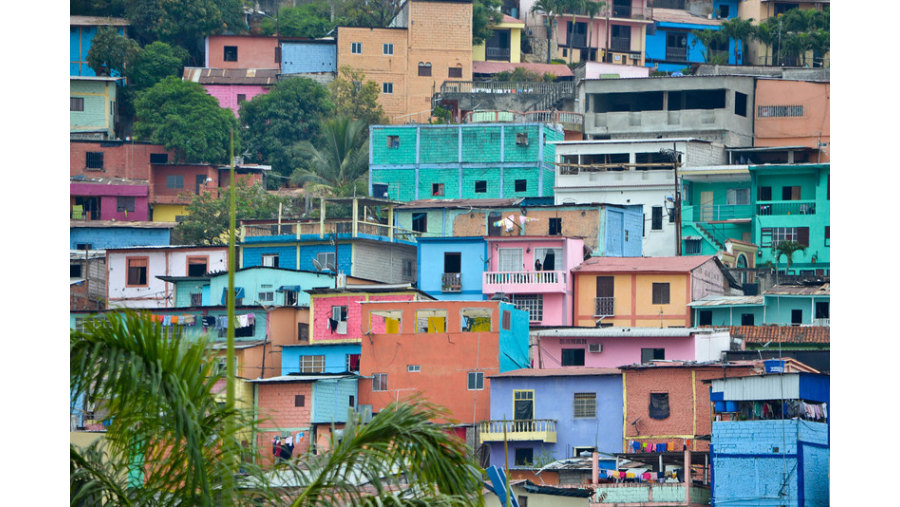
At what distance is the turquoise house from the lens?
152 feet

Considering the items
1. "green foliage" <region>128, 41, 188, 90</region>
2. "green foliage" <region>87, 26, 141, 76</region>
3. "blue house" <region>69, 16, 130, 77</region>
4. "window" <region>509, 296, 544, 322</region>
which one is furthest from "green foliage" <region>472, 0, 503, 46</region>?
"window" <region>509, 296, 544, 322</region>

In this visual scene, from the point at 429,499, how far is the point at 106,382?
184cm

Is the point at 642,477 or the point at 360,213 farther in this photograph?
the point at 360,213

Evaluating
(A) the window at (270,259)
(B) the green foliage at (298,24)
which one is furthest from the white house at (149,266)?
(B) the green foliage at (298,24)

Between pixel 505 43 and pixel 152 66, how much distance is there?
15.0 metres

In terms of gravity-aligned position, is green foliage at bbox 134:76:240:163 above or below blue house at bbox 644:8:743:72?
below

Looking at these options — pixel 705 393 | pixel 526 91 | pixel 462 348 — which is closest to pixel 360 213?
pixel 526 91

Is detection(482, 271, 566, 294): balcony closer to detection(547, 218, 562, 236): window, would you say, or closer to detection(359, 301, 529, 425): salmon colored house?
detection(547, 218, 562, 236): window

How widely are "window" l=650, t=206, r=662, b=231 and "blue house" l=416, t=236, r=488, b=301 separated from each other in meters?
7.14

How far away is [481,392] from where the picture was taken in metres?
30.9

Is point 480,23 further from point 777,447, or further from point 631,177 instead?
point 777,447

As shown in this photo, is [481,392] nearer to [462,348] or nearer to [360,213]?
[462,348]

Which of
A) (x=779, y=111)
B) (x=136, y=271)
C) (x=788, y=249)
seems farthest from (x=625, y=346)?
(x=779, y=111)

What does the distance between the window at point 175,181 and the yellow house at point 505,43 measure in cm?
1655
